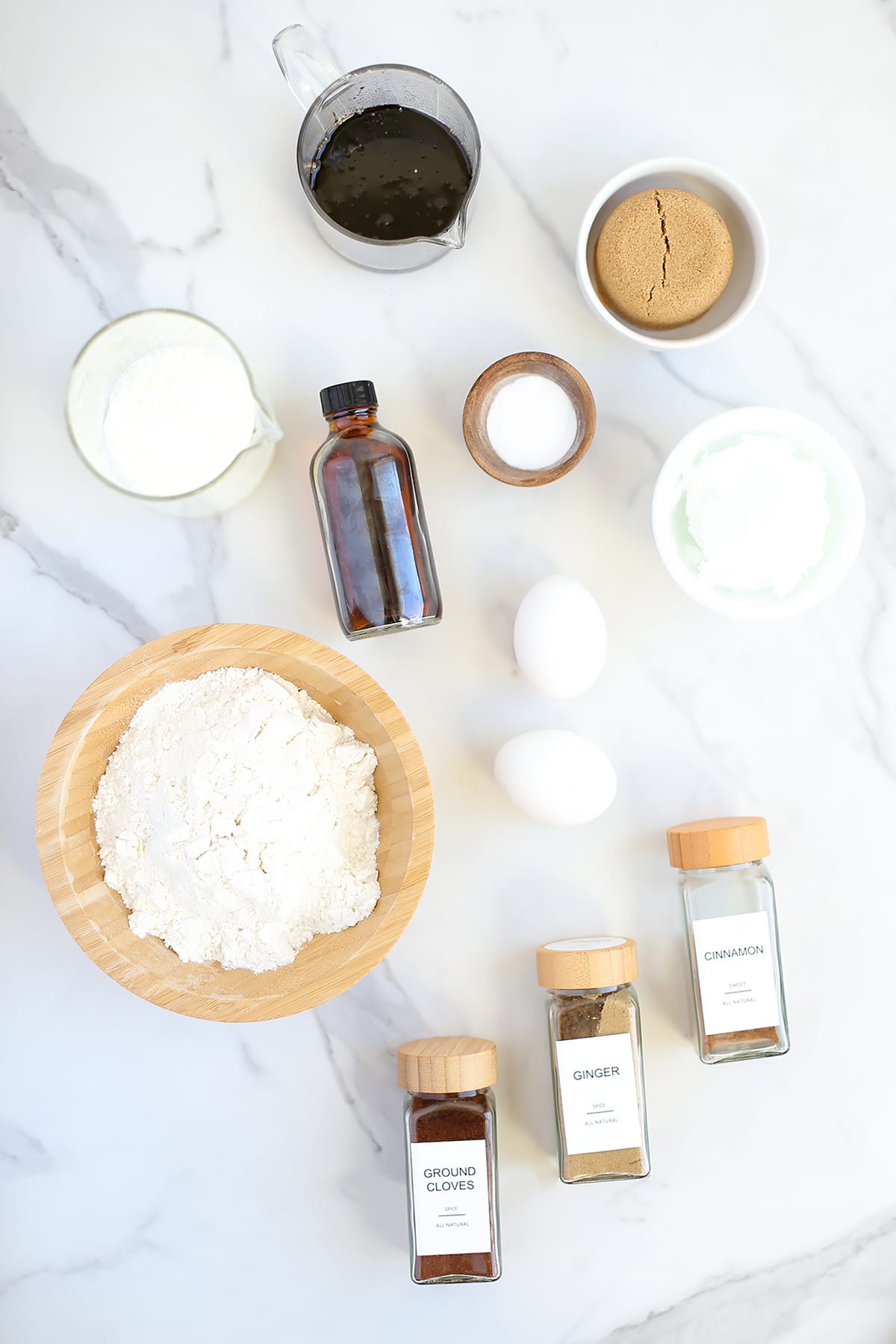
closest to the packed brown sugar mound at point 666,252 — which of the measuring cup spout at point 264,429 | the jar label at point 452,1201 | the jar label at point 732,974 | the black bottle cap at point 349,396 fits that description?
the black bottle cap at point 349,396

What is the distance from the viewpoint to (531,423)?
958mm

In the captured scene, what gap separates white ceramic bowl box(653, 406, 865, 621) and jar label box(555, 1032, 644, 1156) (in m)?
0.47

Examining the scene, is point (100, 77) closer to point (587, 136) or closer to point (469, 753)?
point (587, 136)

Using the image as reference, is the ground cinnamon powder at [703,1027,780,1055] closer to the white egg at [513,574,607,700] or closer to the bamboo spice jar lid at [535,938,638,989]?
the bamboo spice jar lid at [535,938,638,989]

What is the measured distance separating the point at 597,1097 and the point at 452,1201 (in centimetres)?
18

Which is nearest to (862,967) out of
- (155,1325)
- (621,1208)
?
(621,1208)

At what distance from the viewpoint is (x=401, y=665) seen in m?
1.07

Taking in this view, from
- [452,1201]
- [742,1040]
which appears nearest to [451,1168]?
[452,1201]

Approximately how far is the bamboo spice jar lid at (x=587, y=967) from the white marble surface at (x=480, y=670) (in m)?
0.11

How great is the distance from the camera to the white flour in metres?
0.86

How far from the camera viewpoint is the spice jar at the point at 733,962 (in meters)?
0.96

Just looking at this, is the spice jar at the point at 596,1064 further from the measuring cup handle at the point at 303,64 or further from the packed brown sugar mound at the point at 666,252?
the measuring cup handle at the point at 303,64

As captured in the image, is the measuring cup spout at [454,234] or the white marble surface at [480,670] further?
the white marble surface at [480,670]

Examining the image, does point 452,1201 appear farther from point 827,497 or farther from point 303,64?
point 303,64
